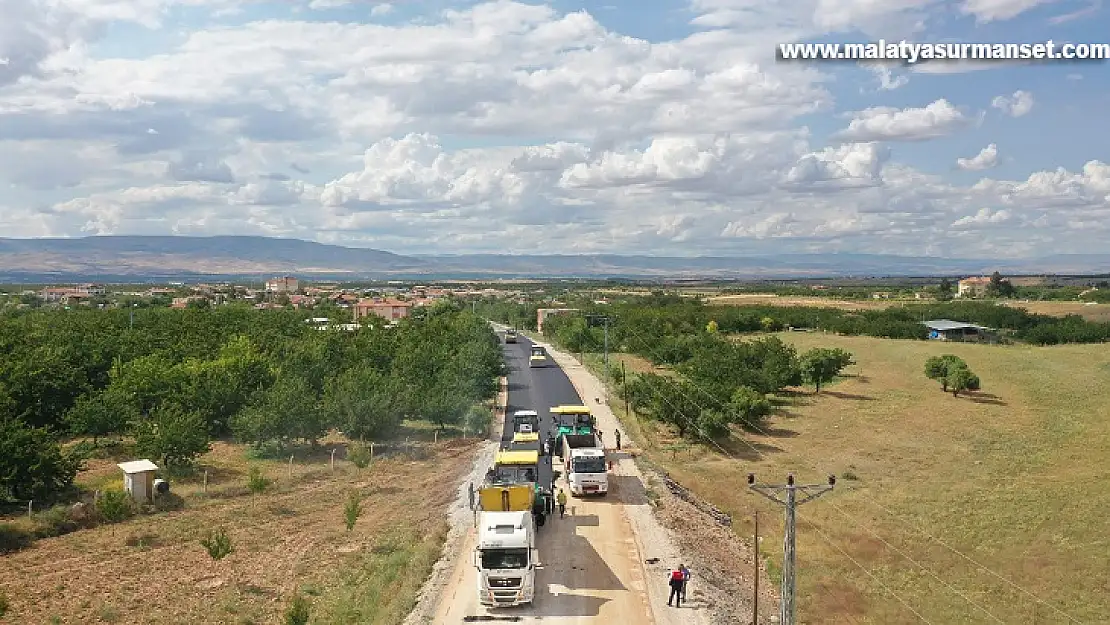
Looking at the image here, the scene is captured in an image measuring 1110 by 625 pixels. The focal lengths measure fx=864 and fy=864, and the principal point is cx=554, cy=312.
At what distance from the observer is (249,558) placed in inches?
1127

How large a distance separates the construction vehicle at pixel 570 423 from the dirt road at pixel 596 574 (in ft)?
15.5

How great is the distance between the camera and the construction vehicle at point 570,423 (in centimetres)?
3856

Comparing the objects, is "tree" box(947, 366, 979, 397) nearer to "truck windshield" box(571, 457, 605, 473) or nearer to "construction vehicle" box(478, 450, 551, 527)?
"truck windshield" box(571, 457, 605, 473)

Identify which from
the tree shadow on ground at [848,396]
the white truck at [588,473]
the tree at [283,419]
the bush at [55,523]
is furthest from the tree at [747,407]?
the bush at [55,523]

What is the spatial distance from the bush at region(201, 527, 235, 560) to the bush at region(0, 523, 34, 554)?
6.25 m

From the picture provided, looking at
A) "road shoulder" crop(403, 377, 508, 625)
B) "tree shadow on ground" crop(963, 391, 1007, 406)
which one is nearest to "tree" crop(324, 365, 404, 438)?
"road shoulder" crop(403, 377, 508, 625)

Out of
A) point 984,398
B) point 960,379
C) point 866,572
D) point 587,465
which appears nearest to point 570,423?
point 587,465

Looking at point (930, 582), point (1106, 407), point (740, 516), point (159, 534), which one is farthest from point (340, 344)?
point (1106, 407)

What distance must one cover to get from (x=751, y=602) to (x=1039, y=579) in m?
11.0

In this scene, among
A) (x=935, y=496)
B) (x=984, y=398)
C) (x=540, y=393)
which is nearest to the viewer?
(x=935, y=496)

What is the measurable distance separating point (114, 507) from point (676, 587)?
21762 mm

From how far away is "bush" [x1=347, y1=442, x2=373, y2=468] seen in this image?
40.3 meters

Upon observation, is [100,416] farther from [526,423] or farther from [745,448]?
[745,448]

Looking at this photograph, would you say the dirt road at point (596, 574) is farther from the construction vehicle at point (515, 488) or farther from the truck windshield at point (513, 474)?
the truck windshield at point (513, 474)
